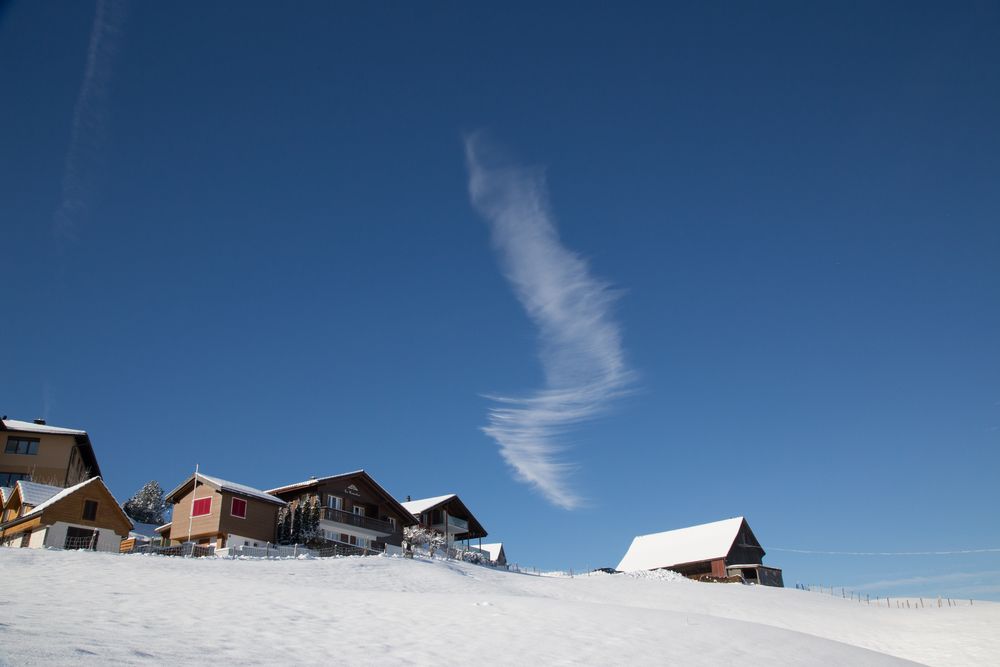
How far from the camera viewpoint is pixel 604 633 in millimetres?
21375

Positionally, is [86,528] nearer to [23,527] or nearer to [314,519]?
[23,527]

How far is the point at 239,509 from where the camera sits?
50969 mm

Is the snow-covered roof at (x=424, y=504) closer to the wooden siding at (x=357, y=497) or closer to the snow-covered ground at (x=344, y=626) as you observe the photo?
the wooden siding at (x=357, y=497)

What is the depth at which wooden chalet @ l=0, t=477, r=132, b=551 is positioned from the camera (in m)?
42.6

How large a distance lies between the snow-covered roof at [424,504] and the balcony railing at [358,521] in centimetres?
803

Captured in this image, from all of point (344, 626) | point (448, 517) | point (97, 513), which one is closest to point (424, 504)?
point (448, 517)

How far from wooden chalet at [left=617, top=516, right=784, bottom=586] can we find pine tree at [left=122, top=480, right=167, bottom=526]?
57.1 metres

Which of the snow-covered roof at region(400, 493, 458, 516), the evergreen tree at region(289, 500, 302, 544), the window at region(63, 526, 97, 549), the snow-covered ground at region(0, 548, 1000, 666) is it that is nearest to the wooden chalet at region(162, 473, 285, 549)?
the evergreen tree at region(289, 500, 302, 544)

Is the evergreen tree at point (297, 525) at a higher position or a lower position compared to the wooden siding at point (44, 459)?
lower

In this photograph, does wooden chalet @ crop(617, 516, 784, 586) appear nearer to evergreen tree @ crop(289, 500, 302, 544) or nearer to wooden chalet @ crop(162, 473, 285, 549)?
evergreen tree @ crop(289, 500, 302, 544)

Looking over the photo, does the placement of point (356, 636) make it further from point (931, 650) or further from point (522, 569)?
point (522, 569)

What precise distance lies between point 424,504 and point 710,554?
32.2 meters

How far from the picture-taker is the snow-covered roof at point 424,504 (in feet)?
237

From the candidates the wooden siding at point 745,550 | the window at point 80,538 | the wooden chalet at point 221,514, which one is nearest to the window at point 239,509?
the wooden chalet at point 221,514
